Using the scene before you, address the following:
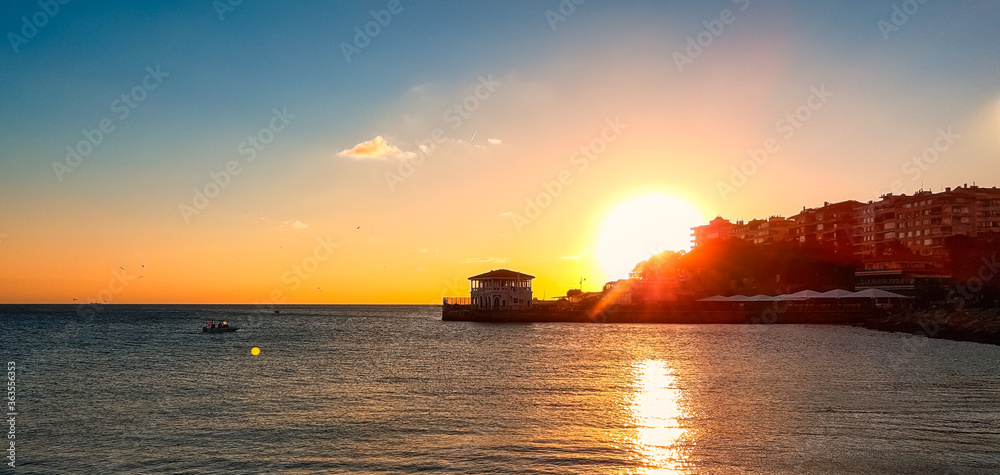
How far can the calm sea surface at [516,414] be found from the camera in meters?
18.6

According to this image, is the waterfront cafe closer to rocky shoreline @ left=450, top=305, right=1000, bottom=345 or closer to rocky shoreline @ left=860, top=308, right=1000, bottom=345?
rocky shoreline @ left=450, top=305, right=1000, bottom=345

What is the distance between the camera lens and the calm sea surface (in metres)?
18.6

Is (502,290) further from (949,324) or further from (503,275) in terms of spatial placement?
(949,324)

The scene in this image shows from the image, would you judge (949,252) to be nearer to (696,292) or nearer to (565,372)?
(696,292)

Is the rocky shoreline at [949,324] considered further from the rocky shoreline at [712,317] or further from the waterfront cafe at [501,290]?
the waterfront cafe at [501,290]

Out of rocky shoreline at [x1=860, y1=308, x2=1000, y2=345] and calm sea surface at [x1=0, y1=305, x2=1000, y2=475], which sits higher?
rocky shoreline at [x1=860, y1=308, x2=1000, y2=345]

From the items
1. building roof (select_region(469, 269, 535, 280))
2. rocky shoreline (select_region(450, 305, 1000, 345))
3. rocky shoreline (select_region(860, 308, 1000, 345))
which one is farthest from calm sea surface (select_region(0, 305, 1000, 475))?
building roof (select_region(469, 269, 535, 280))

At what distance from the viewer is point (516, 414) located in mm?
25031

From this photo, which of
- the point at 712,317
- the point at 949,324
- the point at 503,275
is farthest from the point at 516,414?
the point at 712,317

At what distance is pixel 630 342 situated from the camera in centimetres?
6425

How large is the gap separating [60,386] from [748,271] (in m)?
125

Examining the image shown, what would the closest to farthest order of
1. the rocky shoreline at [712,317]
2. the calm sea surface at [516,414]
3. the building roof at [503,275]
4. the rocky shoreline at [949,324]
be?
the calm sea surface at [516,414], the rocky shoreline at [949,324], the rocky shoreline at [712,317], the building roof at [503,275]

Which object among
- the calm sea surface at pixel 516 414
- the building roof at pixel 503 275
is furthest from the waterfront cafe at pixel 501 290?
the calm sea surface at pixel 516 414

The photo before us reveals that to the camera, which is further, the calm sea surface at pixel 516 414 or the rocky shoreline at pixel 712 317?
the rocky shoreline at pixel 712 317
